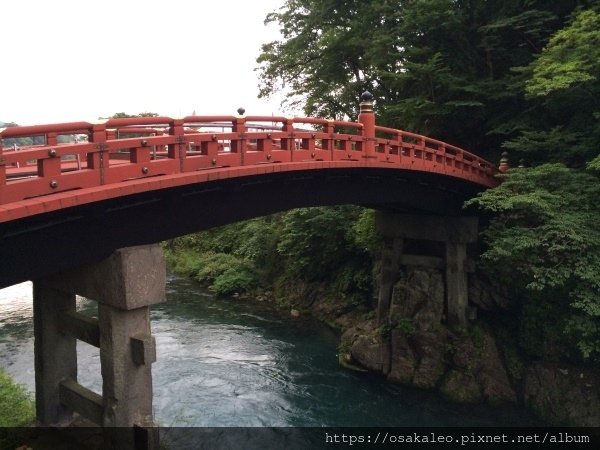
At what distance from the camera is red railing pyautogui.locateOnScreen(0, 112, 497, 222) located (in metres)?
5.97

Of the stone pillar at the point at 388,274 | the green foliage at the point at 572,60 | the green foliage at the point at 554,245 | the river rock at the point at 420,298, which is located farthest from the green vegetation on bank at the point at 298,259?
the green foliage at the point at 572,60

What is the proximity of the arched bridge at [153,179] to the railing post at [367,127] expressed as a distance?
0.03 m

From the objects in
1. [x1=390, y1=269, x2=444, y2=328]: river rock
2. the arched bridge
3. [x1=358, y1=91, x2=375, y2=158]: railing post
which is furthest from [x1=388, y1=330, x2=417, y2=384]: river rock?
[x1=358, y1=91, x2=375, y2=158]: railing post

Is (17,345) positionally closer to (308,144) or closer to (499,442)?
(308,144)

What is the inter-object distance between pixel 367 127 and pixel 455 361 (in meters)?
8.05

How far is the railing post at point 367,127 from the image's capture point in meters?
12.2

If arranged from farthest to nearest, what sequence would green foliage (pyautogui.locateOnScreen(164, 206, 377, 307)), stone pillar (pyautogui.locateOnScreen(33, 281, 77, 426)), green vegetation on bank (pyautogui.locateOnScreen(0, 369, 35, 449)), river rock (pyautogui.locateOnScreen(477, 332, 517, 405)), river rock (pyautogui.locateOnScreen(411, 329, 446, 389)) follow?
1. green foliage (pyautogui.locateOnScreen(164, 206, 377, 307))
2. river rock (pyautogui.locateOnScreen(411, 329, 446, 389))
3. river rock (pyautogui.locateOnScreen(477, 332, 517, 405))
4. stone pillar (pyautogui.locateOnScreen(33, 281, 77, 426))
5. green vegetation on bank (pyautogui.locateOnScreen(0, 369, 35, 449))

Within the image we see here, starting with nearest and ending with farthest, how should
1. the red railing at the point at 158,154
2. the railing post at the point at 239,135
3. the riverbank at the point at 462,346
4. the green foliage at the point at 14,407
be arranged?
the red railing at the point at 158,154 → the railing post at the point at 239,135 → the green foliage at the point at 14,407 → the riverbank at the point at 462,346

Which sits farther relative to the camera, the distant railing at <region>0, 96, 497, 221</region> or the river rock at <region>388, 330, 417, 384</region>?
the river rock at <region>388, 330, 417, 384</region>

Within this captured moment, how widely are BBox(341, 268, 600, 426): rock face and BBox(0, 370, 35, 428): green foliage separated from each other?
9704mm

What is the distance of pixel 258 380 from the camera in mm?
15469

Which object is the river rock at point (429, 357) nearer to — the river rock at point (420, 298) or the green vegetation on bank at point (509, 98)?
the river rock at point (420, 298)

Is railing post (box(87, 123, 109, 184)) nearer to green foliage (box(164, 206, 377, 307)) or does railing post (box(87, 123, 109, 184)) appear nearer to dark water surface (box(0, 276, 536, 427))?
dark water surface (box(0, 276, 536, 427))

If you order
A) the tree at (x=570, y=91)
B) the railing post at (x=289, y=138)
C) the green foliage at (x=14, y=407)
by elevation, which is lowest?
the green foliage at (x=14, y=407)
